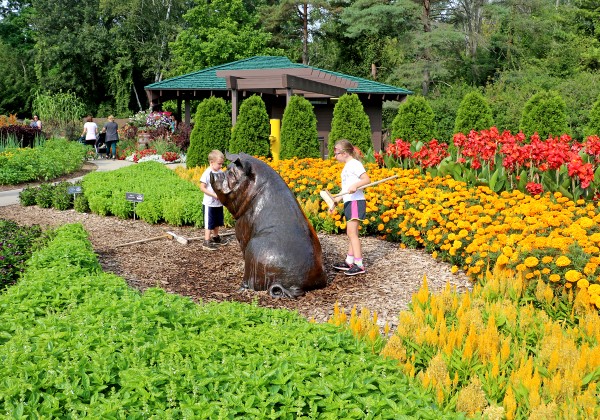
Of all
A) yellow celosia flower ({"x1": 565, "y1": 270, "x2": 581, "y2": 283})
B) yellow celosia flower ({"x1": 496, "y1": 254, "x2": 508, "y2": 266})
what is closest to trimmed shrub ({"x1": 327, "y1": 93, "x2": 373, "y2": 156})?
yellow celosia flower ({"x1": 496, "y1": 254, "x2": 508, "y2": 266})

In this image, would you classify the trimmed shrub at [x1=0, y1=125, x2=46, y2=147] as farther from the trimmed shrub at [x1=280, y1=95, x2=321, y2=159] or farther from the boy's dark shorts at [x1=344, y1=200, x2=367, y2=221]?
the boy's dark shorts at [x1=344, y1=200, x2=367, y2=221]

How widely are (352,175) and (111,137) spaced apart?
16577mm

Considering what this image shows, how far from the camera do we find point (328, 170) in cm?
958

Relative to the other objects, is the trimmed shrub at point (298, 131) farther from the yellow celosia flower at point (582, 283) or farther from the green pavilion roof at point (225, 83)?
the yellow celosia flower at point (582, 283)

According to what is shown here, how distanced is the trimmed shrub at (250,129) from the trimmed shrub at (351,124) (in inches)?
65.1

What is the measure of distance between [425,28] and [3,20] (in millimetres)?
38902

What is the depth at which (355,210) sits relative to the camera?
240 inches

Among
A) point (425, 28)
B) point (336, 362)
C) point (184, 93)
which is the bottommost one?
point (336, 362)

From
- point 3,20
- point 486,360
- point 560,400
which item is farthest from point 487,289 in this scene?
point 3,20

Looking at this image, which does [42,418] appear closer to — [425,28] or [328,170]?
[328,170]

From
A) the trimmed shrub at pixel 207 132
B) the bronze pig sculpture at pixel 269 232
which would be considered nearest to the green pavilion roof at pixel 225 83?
the trimmed shrub at pixel 207 132

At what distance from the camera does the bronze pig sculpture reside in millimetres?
5320

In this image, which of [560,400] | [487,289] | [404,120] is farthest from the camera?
[404,120]

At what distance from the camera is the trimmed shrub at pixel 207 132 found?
13445mm
